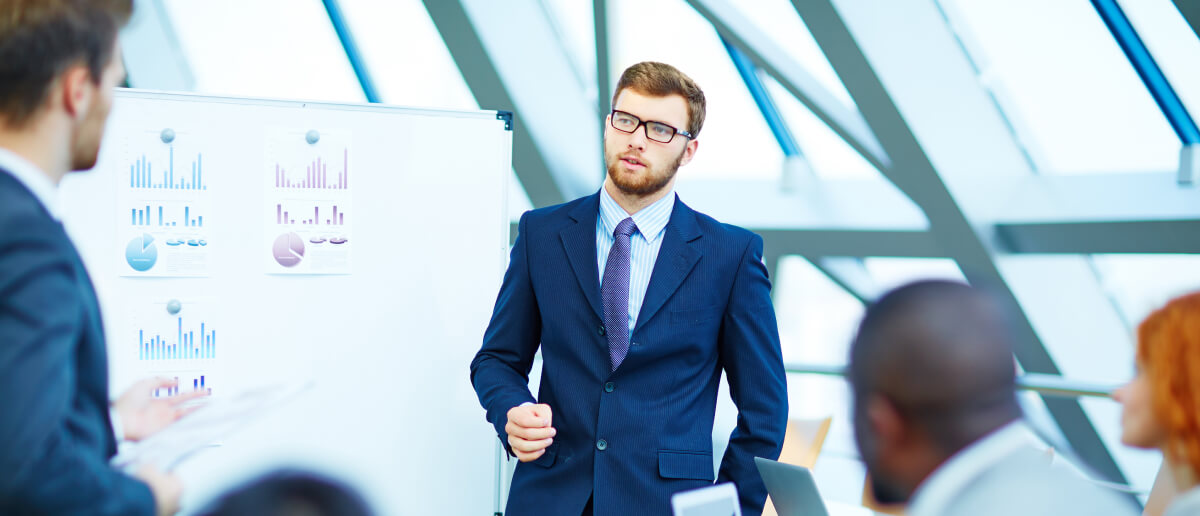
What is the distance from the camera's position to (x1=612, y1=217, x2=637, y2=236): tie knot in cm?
224

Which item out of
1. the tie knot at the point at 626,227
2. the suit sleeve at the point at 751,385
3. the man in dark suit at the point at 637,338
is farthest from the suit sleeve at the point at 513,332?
the suit sleeve at the point at 751,385

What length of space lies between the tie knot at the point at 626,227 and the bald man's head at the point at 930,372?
1.09m

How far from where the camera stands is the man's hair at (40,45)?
108cm

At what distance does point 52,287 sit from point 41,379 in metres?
0.10

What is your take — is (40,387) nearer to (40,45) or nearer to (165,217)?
(40,45)

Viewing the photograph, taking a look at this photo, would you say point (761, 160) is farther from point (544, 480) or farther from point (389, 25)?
point (544, 480)

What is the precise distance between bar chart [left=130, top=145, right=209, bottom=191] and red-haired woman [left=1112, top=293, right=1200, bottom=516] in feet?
8.33

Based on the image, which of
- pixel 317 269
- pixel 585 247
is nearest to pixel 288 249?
pixel 317 269

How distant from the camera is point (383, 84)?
7.93 metres

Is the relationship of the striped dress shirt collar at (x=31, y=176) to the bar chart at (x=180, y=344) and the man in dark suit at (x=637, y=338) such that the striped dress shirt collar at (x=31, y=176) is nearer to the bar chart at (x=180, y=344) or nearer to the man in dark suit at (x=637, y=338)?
the man in dark suit at (x=637, y=338)

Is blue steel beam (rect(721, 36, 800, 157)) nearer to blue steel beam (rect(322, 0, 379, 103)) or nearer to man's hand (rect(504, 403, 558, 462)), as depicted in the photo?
blue steel beam (rect(322, 0, 379, 103))

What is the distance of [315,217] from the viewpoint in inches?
118

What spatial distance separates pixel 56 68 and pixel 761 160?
5.87 metres

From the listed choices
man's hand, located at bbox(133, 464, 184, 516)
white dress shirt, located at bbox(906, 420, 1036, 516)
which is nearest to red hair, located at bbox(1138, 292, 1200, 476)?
white dress shirt, located at bbox(906, 420, 1036, 516)
